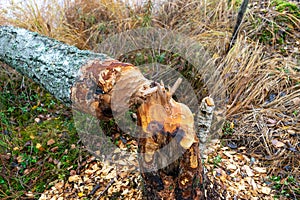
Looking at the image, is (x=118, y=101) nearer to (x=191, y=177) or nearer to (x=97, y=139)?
→ (x=191, y=177)

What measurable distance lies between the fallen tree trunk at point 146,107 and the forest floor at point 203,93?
37 centimetres

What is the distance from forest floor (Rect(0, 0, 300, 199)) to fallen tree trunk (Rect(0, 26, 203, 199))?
367mm

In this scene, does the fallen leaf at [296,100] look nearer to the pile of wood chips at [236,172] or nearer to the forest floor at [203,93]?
the forest floor at [203,93]

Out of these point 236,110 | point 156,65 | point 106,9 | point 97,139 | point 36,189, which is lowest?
point 36,189

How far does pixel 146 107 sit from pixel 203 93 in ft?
3.98

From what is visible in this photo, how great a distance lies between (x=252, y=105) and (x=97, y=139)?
1291 millimetres

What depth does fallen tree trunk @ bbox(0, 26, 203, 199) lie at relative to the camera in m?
1.24

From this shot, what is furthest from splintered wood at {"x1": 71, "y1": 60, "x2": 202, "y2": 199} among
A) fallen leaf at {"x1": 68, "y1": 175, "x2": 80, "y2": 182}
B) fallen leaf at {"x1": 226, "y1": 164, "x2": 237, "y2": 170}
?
Answer: fallen leaf at {"x1": 68, "y1": 175, "x2": 80, "y2": 182}

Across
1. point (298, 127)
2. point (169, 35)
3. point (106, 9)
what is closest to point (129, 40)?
point (169, 35)

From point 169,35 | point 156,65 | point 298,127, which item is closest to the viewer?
point 298,127

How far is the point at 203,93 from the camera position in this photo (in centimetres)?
235

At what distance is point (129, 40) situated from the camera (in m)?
2.68

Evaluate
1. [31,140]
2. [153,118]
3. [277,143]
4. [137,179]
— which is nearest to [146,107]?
[153,118]

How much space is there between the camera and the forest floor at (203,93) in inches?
74.2
